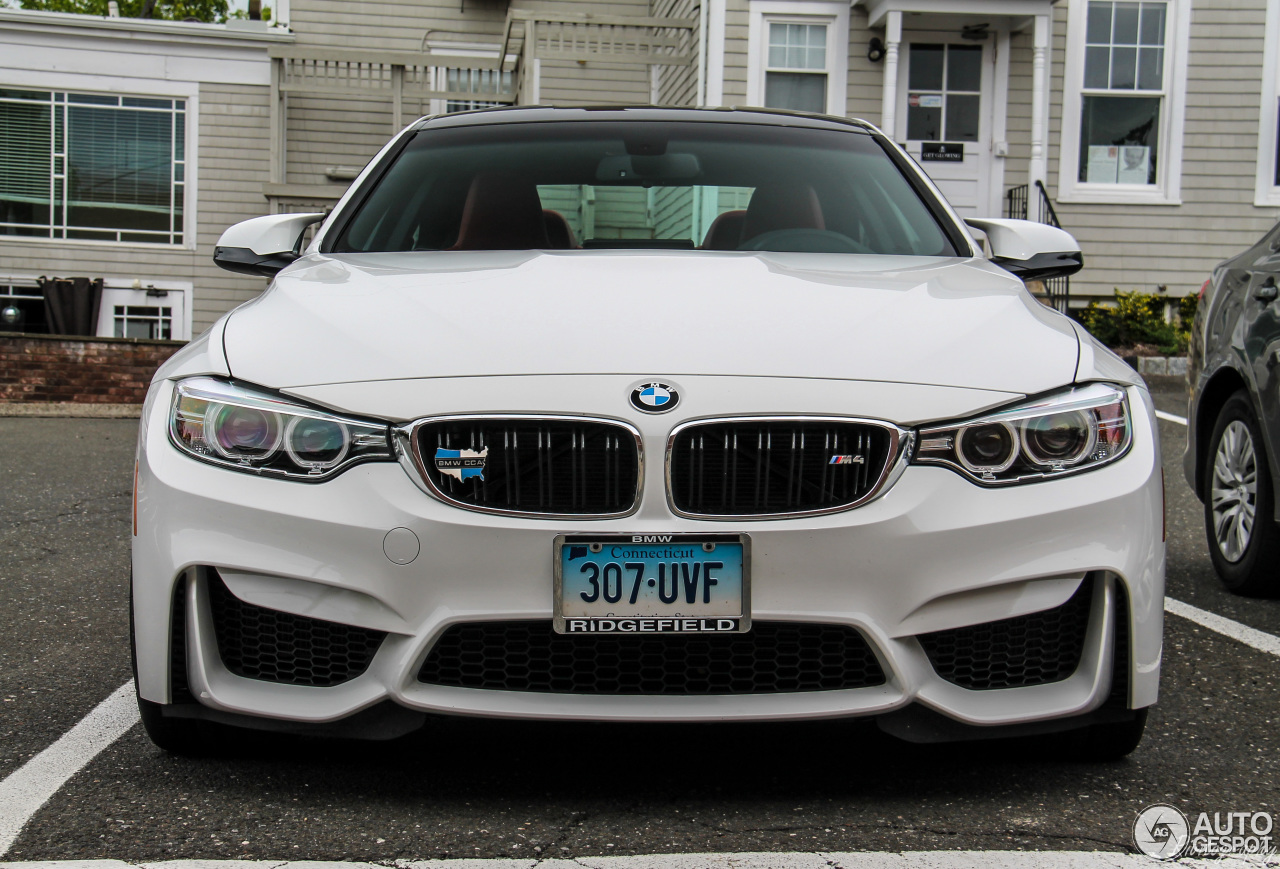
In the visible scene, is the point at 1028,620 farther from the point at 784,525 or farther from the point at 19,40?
the point at 19,40

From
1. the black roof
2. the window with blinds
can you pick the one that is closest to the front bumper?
the black roof

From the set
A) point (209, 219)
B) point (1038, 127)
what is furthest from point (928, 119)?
point (209, 219)

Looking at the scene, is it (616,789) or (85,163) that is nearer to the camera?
(616,789)

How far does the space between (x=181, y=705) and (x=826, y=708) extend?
3.99 feet

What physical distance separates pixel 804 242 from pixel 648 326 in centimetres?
125

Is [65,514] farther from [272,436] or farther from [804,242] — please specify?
[272,436]

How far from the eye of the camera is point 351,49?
1708 cm

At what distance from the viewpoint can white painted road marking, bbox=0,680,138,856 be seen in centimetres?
250

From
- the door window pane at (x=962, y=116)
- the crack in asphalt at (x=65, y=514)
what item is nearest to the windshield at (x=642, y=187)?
the crack in asphalt at (x=65, y=514)

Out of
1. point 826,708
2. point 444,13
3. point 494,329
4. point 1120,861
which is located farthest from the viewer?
point 444,13

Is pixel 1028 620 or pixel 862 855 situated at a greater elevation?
pixel 1028 620

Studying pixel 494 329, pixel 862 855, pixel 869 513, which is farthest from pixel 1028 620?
pixel 494 329

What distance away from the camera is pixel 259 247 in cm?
373

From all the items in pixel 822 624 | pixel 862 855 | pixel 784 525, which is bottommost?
pixel 862 855
